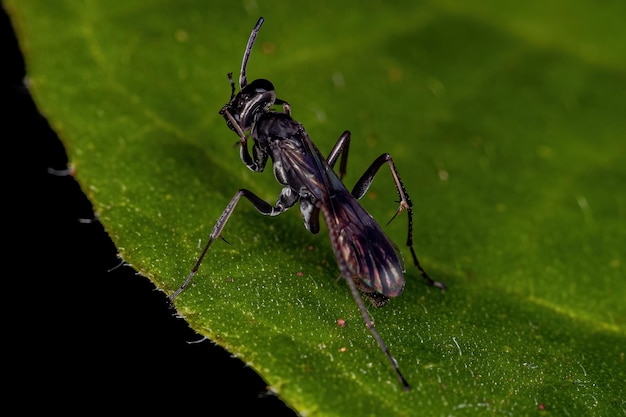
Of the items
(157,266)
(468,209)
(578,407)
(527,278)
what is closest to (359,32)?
(468,209)

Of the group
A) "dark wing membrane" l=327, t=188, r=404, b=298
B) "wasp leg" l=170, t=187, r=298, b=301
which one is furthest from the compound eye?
"dark wing membrane" l=327, t=188, r=404, b=298

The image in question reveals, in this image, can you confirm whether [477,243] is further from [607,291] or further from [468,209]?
[607,291]

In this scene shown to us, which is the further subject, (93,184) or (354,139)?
(354,139)

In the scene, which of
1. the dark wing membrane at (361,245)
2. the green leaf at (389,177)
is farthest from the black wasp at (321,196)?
the green leaf at (389,177)

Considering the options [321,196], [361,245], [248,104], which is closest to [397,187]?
[321,196]

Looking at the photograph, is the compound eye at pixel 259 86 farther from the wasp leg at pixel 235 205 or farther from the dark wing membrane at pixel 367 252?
the dark wing membrane at pixel 367 252

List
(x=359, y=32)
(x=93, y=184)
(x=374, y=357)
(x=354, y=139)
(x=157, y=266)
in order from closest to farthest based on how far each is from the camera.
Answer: (x=374, y=357)
(x=157, y=266)
(x=93, y=184)
(x=354, y=139)
(x=359, y=32)

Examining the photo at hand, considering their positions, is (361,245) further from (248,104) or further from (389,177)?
(389,177)

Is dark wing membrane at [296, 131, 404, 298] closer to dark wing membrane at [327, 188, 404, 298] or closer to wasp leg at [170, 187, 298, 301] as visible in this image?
dark wing membrane at [327, 188, 404, 298]
